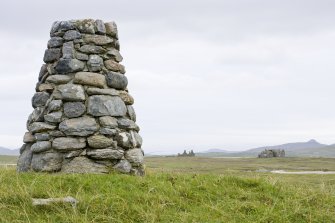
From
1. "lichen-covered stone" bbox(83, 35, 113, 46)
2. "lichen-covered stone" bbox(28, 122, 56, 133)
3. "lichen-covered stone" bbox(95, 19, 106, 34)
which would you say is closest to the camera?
"lichen-covered stone" bbox(28, 122, 56, 133)

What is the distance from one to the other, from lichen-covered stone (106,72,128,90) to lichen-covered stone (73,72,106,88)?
0.96 ft

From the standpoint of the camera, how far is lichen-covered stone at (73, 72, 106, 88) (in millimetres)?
10741

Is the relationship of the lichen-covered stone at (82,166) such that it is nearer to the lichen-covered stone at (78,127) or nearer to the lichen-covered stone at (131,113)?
the lichen-covered stone at (78,127)

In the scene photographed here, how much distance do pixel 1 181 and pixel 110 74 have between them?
3.85 metres

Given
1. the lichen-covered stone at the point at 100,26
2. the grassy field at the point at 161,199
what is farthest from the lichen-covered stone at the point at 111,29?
the grassy field at the point at 161,199

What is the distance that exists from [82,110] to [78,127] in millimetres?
488

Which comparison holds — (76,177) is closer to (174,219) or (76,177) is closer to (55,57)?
(174,219)

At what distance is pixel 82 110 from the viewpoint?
1048 cm

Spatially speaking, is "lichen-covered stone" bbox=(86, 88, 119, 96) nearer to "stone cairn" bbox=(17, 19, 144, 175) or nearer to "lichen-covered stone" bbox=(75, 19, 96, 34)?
"stone cairn" bbox=(17, 19, 144, 175)

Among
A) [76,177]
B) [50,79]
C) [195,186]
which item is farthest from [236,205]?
[50,79]

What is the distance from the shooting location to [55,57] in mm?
11344

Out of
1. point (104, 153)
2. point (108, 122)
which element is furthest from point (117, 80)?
point (104, 153)

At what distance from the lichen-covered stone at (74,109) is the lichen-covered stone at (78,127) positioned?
0.13m

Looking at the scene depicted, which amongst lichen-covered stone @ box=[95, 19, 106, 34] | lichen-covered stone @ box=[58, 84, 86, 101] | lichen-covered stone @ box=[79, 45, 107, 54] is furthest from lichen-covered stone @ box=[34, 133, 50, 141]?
lichen-covered stone @ box=[95, 19, 106, 34]
